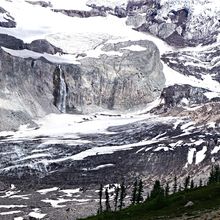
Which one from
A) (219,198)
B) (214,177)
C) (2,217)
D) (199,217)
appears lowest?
(2,217)

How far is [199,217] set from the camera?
54.5 meters

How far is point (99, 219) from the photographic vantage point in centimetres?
8044

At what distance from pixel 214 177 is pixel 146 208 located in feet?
197

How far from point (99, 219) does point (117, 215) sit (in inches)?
94.1

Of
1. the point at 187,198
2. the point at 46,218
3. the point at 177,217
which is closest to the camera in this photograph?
the point at 177,217

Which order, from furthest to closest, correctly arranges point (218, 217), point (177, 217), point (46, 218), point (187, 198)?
point (46, 218)
point (187, 198)
point (177, 217)
point (218, 217)

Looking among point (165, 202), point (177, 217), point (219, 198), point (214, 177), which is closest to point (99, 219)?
point (165, 202)

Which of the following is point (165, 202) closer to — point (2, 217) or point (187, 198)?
point (187, 198)

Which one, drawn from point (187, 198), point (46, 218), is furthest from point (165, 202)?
point (46, 218)

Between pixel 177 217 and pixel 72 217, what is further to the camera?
pixel 72 217

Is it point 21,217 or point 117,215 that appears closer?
point 117,215

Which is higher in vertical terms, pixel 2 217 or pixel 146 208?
pixel 146 208

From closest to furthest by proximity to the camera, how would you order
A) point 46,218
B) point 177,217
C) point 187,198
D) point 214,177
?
point 177,217, point 187,198, point 214,177, point 46,218

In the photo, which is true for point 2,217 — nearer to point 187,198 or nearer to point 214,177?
point 214,177
